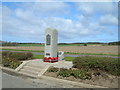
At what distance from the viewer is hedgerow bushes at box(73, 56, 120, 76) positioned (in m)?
7.90

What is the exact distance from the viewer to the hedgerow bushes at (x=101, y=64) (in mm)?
7898

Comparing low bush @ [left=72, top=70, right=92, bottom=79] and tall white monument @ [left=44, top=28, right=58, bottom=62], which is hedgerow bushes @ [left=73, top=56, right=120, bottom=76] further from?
tall white monument @ [left=44, top=28, right=58, bottom=62]

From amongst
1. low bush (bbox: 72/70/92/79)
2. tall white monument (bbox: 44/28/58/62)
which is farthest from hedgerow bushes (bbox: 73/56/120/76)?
tall white monument (bbox: 44/28/58/62)

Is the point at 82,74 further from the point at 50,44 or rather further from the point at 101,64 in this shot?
the point at 50,44

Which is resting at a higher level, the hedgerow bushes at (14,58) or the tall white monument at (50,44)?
the tall white monument at (50,44)

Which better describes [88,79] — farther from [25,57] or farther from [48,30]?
[25,57]

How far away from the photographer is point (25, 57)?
16.4 meters

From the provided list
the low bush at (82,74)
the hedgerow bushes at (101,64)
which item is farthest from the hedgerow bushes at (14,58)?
the low bush at (82,74)

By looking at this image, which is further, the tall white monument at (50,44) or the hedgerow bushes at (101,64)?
the tall white monument at (50,44)

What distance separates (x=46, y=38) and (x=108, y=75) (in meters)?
8.07

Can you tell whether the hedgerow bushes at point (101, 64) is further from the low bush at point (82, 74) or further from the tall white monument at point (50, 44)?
the tall white monument at point (50, 44)

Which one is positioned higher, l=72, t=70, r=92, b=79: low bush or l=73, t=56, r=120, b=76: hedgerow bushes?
l=73, t=56, r=120, b=76: hedgerow bushes

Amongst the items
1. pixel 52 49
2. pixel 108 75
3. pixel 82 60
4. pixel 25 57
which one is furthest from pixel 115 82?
pixel 25 57

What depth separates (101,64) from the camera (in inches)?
332
